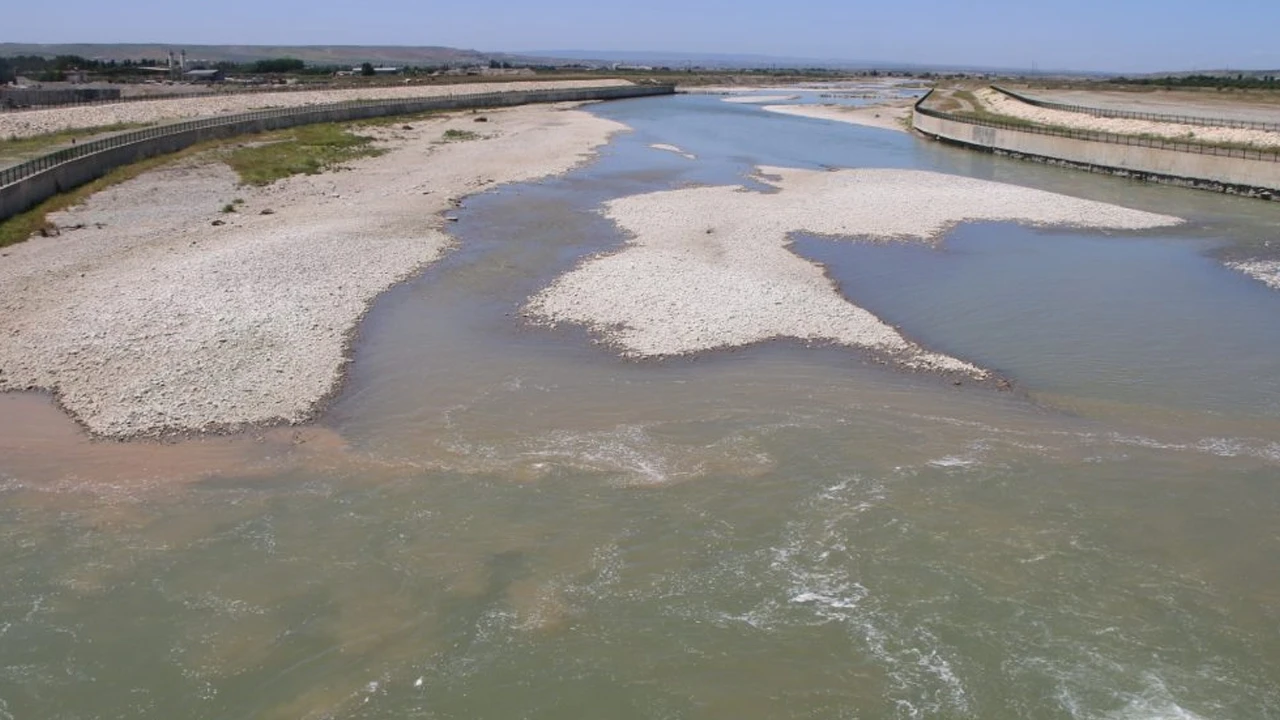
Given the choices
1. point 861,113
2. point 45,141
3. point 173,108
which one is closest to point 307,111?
point 173,108

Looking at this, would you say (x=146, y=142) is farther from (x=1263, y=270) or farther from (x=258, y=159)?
(x=1263, y=270)

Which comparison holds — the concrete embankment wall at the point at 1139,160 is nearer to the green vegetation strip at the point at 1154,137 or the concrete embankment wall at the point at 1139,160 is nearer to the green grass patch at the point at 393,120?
the green vegetation strip at the point at 1154,137

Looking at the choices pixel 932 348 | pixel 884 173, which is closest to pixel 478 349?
pixel 932 348

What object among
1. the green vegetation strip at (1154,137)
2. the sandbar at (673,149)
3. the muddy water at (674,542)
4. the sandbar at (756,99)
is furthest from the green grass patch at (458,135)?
the sandbar at (756,99)

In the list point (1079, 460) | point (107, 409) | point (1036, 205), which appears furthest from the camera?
point (1036, 205)

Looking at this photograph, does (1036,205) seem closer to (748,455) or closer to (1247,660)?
(748,455)

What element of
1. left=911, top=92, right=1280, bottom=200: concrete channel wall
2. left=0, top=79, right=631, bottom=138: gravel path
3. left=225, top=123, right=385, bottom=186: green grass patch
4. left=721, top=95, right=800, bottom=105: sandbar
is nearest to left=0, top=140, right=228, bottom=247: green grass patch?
left=225, top=123, right=385, bottom=186: green grass patch
